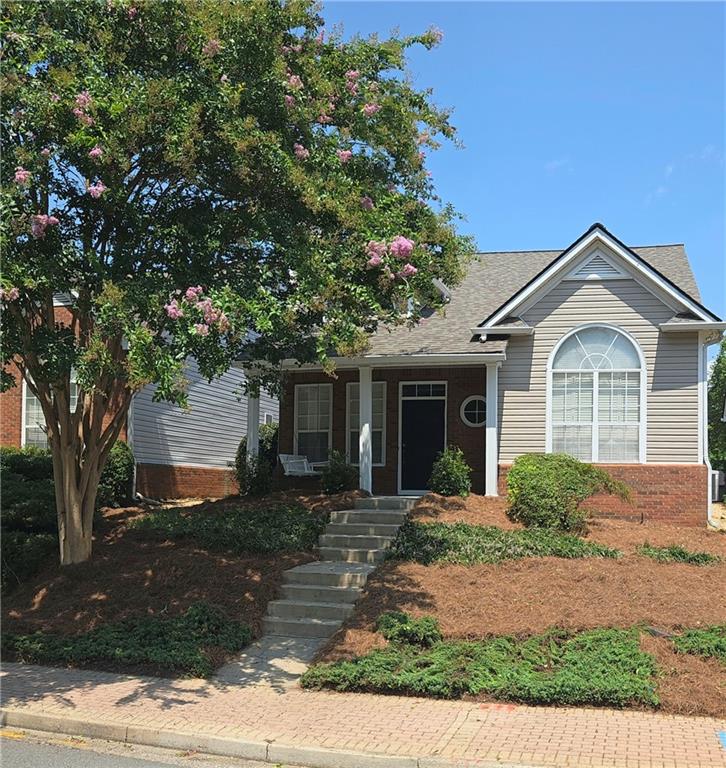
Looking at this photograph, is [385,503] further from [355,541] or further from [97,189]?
[97,189]

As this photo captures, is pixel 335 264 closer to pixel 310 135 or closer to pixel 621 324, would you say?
pixel 310 135

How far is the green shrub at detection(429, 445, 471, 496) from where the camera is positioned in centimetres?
1587

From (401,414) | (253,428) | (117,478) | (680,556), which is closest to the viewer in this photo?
Answer: (680,556)

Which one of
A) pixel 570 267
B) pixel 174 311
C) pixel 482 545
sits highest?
pixel 570 267

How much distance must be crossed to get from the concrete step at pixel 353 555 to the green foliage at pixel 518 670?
3.27m

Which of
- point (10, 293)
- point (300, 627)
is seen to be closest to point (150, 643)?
point (300, 627)

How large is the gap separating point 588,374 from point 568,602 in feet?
22.9

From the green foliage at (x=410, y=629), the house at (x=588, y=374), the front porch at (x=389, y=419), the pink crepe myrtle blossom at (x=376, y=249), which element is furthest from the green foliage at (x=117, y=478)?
the pink crepe myrtle blossom at (x=376, y=249)

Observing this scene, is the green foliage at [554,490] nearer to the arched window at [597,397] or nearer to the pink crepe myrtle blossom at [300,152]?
the arched window at [597,397]

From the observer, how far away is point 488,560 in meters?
12.1

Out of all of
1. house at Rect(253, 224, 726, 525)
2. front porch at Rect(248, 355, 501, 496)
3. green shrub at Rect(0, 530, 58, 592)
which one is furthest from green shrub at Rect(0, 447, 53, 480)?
house at Rect(253, 224, 726, 525)

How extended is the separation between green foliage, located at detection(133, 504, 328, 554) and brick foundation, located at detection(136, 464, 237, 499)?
4193 mm

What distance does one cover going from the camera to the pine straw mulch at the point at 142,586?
10.9 m

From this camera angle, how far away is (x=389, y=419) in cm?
1827
